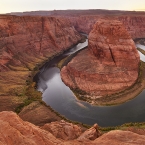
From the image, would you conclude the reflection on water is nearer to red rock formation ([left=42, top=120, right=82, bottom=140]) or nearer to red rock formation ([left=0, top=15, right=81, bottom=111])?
red rock formation ([left=0, top=15, right=81, bottom=111])

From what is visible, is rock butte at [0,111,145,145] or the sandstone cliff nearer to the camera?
rock butte at [0,111,145,145]

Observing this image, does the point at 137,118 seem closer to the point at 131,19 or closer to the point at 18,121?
the point at 18,121

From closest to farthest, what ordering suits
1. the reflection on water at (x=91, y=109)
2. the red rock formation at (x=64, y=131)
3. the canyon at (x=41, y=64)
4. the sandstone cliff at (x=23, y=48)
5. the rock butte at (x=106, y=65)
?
the canyon at (x=41, y=64) < the red rock formation at (x=64, y=131) < the reflection on water at (x=91, y=109) < the sandstone cliff at (x=23, y=48) < the rock butte at (x=106, y=65)

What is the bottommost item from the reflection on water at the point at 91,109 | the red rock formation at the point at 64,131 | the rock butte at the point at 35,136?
the reflection on water at the point at 91,109

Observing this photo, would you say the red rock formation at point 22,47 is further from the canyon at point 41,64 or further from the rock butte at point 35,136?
the rock butte at point 35,136

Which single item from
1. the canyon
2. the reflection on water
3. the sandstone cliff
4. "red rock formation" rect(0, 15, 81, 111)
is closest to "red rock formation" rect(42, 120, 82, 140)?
the canyon

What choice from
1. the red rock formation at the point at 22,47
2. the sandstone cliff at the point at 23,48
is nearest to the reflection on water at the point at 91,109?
the sandstone cliff at the point at 23,48

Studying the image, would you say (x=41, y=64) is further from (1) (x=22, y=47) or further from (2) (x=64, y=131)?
(2) (x=64, y=131)

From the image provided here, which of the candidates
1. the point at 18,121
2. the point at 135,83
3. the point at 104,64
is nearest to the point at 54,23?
the point at 104,64

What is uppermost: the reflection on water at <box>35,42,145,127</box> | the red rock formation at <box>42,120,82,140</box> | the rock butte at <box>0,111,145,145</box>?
the rock butte at <box>0,111,145,145</box>
